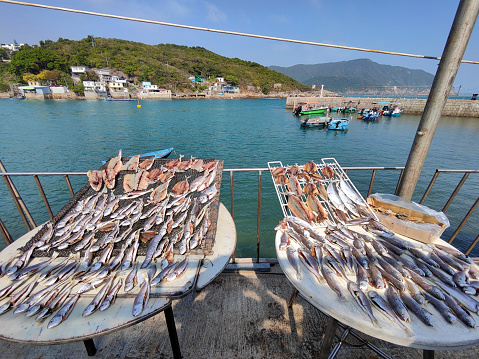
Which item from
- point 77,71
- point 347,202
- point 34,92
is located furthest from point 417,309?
point 77,71

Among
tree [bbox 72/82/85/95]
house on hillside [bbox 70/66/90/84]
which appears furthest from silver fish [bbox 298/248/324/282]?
house on hillside [bbox 70/66/90/84]

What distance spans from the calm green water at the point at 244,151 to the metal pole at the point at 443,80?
22.5ft

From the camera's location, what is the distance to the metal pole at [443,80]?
7.69 ft

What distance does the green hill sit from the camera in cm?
8681

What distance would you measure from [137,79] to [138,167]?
114 meters

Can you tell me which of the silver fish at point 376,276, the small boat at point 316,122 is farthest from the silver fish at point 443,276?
the small boat at point 316,122

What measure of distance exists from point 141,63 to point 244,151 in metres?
110

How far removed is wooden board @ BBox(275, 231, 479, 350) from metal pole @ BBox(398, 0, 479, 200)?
199 centimetres

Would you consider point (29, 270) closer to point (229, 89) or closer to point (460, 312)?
point (460, 312)

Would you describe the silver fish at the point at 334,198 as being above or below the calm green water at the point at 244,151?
above

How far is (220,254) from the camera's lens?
2.13 m

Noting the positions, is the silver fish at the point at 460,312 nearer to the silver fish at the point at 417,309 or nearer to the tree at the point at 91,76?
the silver fish at the point at 417,309

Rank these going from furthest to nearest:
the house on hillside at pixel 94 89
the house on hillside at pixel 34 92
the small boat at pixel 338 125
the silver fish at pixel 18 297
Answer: the house on hillside at pixel 94 89, the house on hillside at pixel 34 92, the small boat at pixel 338 125, the silver fish at pixel 18 297

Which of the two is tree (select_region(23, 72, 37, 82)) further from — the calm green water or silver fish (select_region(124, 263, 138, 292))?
silver fish (select_region(124, 263, 138, 292))
